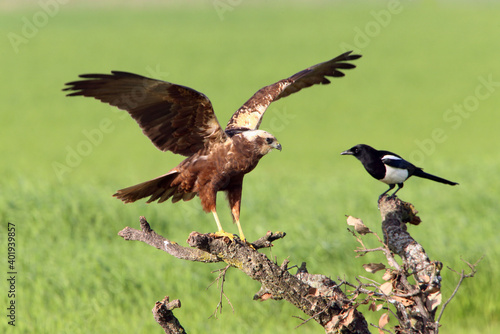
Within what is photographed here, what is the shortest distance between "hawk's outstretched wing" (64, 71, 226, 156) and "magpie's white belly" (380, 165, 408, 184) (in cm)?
112

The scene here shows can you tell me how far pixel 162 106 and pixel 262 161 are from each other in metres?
14.3

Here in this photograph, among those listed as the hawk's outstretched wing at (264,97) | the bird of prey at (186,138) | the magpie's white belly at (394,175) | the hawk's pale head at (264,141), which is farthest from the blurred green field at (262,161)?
the magpie's white belly at (394,175)

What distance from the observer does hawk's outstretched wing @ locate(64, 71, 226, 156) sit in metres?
4.16

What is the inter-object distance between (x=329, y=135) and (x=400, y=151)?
11.7 feet

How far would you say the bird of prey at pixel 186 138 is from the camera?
4102mm

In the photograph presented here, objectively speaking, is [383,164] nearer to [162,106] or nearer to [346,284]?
[346,284]

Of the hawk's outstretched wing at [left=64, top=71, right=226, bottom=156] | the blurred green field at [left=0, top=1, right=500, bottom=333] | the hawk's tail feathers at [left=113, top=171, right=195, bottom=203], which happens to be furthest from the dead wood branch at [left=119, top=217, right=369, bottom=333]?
the blurred green field at [left=0, top=1, right=500, bottom=333]

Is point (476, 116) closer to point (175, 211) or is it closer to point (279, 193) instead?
point (279, 193)

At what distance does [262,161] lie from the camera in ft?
61.5

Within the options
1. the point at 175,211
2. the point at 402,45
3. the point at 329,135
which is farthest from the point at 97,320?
the point at 402,45

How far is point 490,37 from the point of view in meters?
35.7

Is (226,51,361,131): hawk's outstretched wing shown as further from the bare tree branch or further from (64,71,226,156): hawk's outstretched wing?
the bare tree branch

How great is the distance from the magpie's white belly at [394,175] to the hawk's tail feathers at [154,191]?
1.45 m

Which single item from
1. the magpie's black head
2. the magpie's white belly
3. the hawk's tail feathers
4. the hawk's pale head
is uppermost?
the hawk's tail feathers
